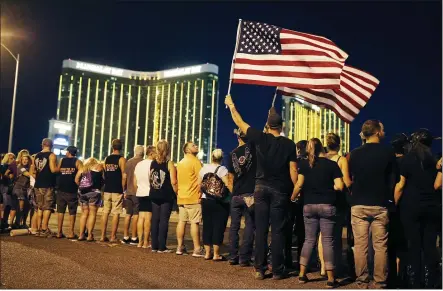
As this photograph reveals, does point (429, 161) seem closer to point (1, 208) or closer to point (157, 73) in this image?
point (1, 208)

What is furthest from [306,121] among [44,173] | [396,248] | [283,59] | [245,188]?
[396,248]

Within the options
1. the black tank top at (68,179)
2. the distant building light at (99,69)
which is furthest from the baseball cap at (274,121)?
the distant building light at (99,69)

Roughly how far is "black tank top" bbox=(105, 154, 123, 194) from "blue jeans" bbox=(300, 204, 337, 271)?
4897mm

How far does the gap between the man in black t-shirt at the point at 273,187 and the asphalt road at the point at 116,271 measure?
0.30 m

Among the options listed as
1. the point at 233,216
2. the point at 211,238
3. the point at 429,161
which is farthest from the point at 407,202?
the point at 211,238

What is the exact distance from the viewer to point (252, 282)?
5.44 metres

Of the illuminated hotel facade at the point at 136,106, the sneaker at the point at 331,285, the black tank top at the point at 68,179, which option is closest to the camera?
the sneaker at the point at 331,285

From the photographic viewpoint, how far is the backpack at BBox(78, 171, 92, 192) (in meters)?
9.20

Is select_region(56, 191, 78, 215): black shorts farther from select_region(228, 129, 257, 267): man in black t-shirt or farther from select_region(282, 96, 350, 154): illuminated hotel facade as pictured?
select_region(282, 96, 350, 154): illuminated hotel facade

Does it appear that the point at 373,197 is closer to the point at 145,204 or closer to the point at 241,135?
the point at 241,135

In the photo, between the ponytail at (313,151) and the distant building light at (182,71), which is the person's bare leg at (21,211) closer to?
the ponytail at (313,151)

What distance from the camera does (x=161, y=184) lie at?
26.1 ft

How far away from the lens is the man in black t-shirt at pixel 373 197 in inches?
204

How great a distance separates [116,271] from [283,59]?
396 cm
